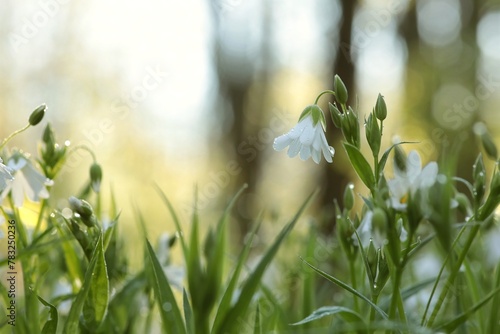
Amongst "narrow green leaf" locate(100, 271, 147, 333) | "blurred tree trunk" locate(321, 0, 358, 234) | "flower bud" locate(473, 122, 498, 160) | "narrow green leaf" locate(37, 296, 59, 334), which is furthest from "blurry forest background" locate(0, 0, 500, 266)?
"narrow green leaf" locate(37, 296, 59, 334)

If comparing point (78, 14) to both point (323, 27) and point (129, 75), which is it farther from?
point (323, 27)

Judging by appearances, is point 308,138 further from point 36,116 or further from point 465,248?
point 36,116

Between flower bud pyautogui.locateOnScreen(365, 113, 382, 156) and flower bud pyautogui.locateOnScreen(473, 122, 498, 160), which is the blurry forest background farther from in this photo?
flower bud pyautogui.locateOnScreen(365, 113, 382, 156)

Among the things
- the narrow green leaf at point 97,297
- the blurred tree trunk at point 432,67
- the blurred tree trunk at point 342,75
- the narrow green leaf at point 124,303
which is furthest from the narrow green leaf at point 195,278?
the blurred tree trunk at point 432,67

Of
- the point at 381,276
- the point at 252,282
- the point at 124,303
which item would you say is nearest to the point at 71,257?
the point at 124,303

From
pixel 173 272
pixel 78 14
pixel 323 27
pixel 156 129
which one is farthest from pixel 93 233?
pixel 156 129
